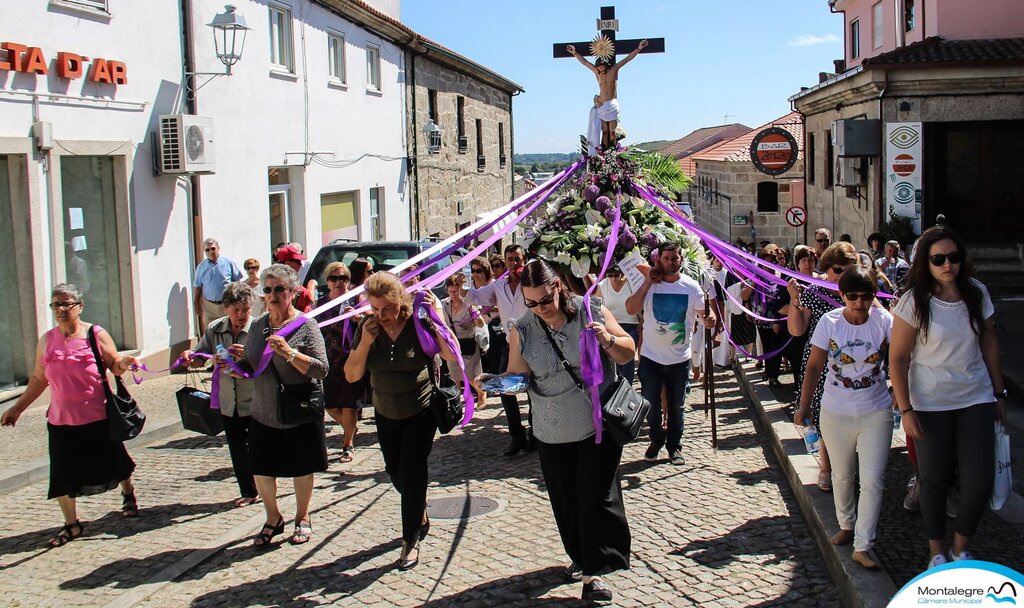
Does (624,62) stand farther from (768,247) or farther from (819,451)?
(819,451)

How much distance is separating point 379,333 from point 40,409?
22.0 ft

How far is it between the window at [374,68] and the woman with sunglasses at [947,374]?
60.8 ft

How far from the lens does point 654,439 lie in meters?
8.44

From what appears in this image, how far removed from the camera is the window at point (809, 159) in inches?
1179

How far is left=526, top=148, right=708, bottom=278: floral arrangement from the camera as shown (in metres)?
8.84

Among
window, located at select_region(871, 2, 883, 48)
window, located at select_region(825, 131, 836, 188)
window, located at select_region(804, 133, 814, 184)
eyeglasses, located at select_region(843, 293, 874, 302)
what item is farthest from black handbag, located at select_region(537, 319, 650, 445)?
window, located at select_region(871, 2, 883, 48)

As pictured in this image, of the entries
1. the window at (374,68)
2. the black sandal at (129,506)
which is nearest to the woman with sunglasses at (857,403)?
the black sandal at (129,506)

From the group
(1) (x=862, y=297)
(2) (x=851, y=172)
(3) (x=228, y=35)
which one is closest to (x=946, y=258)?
(1) (x=862, y=297)

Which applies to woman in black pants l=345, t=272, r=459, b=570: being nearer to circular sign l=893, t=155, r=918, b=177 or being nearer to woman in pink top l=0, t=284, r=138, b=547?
woman in pink top l=0, t=284, r=138, b=547

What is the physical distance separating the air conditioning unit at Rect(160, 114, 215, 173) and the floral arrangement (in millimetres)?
6156

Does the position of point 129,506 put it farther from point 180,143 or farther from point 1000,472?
point 180,143

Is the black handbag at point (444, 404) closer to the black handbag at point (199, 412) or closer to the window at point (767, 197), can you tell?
the black handbag at point (199, 412)

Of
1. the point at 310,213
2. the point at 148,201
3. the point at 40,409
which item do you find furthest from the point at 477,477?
the point at 310,213

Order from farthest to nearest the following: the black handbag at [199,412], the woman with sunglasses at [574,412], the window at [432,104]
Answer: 1. the window at [432,104]
2. the black handbag at [199,412]
3. the woman with sunglasses at [574,412]
